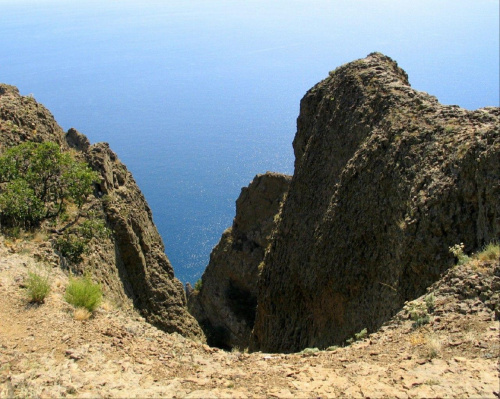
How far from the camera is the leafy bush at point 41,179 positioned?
42.6 feet

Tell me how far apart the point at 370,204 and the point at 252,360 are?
7053 mm

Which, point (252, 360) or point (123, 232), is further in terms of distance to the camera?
A: point (123, 232)

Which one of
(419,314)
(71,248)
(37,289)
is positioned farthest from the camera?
(71,248)

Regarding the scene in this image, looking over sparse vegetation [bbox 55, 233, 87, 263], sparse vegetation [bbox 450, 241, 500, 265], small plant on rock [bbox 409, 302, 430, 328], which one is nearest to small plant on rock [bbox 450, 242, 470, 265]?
sparse vegetation [bbox 450, 241, 500, 265]

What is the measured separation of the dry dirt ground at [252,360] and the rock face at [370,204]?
206 centimetres

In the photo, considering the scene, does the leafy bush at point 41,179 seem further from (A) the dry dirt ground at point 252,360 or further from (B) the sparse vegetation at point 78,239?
(A) the dry dirt ground at point 252,360

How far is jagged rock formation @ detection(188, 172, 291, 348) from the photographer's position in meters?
32.3

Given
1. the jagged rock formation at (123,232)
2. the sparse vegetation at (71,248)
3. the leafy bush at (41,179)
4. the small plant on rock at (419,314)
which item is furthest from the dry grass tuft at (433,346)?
the leafy bush at (41,179)

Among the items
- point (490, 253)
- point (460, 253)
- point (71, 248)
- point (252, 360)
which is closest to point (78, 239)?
point (71, 248)

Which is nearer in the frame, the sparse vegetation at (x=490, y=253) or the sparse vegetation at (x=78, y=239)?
the sparse vegetation at (x=490, y=253)

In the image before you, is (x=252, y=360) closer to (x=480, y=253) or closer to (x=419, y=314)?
(x=419, y=314)

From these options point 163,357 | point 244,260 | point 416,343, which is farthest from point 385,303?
point 244,260

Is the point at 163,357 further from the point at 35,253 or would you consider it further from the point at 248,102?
the point at 248,102

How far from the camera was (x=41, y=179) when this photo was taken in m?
14.1
